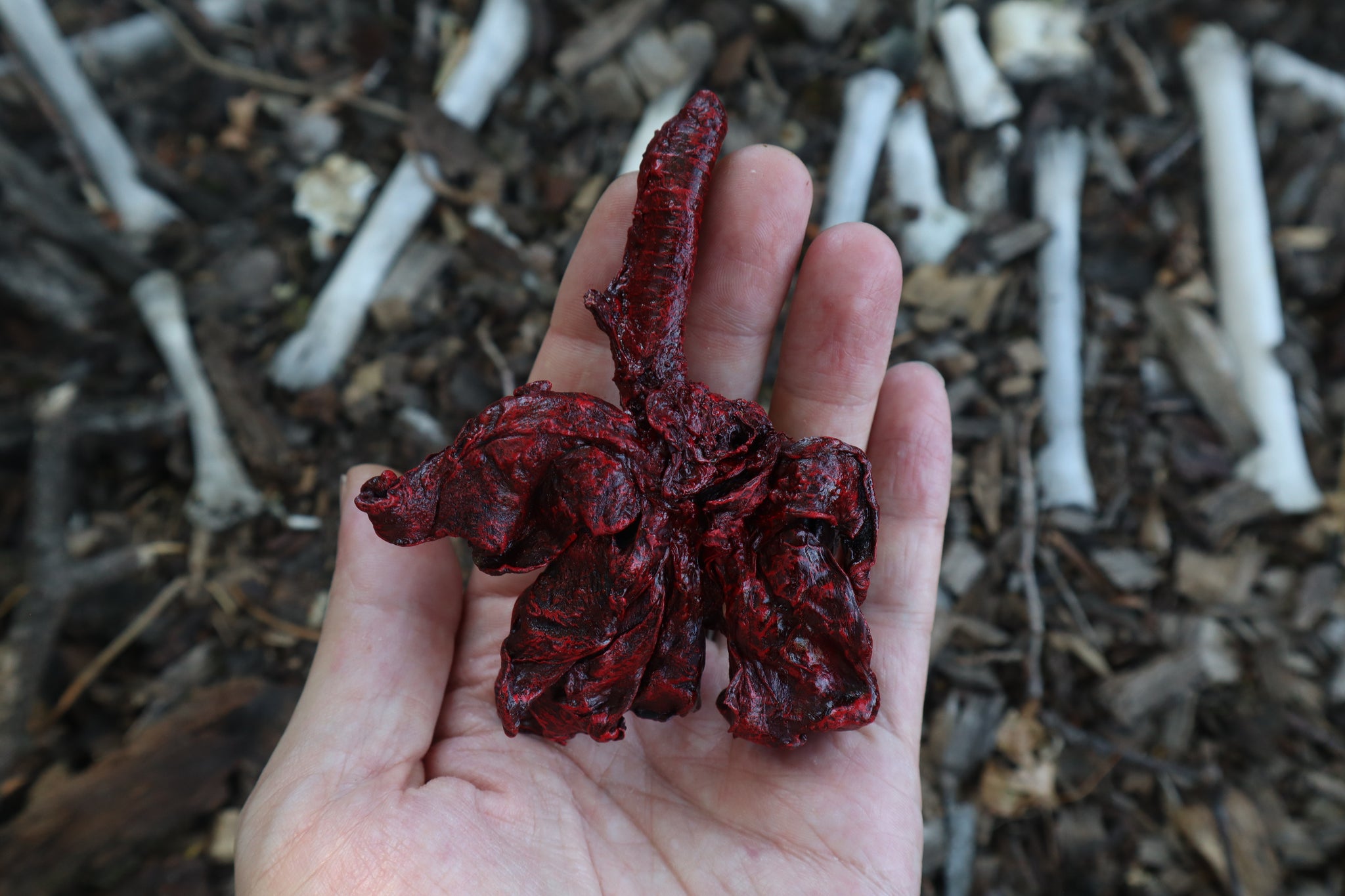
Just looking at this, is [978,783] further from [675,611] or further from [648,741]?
[675,611]

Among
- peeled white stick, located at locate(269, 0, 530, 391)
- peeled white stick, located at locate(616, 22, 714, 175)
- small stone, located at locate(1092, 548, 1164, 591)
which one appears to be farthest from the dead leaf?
small stone, located at locate(1092, 548, 1164, 591)

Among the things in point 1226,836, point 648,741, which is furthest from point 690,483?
point 1226,836

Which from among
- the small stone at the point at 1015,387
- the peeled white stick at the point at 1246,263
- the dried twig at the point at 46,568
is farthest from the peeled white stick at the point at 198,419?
the peeled white stick at the point at 1246,263

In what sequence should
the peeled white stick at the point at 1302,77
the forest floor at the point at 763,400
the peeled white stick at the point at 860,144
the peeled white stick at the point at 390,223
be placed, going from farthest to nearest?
the peeled white stick at the point at 1302,77
the peeled white stick at the point at 860,144
the peeled white stick at the point at 390,223
the forest floor at the point at 763,400

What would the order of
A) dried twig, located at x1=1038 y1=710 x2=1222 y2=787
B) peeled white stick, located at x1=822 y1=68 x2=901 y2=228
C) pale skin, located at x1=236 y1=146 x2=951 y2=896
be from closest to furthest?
pale skin, located at x1=236 y1=146 x2=951 y2=896 → dried twig, located at x1=1038 y1=710 x2=1222 y2=787 → peeled white stick, located at x1=822 y1=68 x2=901 y2=228

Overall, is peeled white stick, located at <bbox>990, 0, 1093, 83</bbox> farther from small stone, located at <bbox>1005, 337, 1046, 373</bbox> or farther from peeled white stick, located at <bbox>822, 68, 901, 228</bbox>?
small stone, located at <bbox>1005, 337, 1046, 373</bbox>

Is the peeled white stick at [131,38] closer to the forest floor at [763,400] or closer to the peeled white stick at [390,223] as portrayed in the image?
the forest floor at [763,400]
